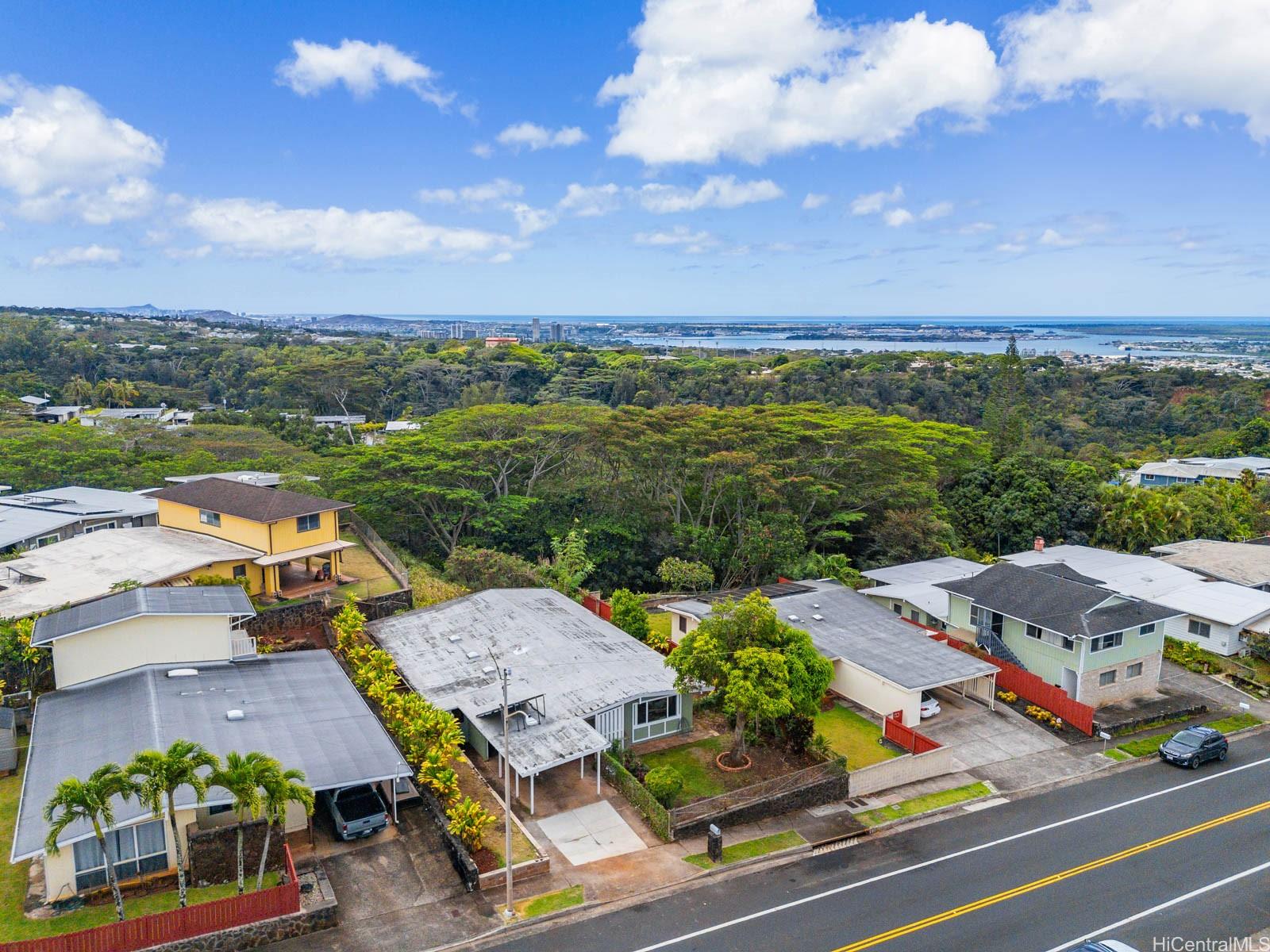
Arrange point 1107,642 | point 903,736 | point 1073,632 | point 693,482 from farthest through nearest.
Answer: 1. point 693,482
2. point 1107,642
3. point 1073,632
4. point 903,736

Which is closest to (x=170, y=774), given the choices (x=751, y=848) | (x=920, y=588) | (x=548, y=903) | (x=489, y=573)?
(x=548, y=903)

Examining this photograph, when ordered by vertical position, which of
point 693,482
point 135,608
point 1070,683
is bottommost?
point 1070,683

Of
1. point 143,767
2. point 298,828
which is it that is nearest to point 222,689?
point 298,828

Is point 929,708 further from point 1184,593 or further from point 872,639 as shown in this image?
point 1184,593

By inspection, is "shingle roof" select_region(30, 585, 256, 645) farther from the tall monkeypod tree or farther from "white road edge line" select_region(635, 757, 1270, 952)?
"white road edge line" select_region(635, 757, 1270, 952)

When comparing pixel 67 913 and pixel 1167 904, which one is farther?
pixel 1167 904

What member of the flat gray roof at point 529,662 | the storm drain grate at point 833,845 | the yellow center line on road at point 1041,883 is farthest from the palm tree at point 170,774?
the storm drain grate at point 833,845

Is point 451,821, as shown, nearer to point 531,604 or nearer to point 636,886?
point 636,886
